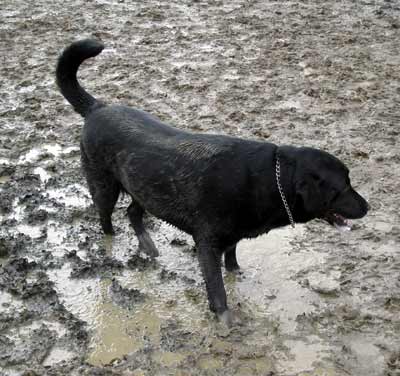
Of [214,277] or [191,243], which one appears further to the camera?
[191,243]

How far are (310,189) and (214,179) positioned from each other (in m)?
0.64

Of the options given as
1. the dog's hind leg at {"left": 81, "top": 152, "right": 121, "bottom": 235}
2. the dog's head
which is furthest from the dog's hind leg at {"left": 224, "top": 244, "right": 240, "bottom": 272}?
the dog's hind leg at {"left": 81, "top": 152, "right": 121, "bottom": 235}

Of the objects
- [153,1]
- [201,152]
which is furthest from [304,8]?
[201,152]

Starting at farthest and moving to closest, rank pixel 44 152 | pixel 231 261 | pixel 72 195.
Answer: pixel 44 152 < pixel 72 195 < pixel 231 261

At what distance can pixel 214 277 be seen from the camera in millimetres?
4309

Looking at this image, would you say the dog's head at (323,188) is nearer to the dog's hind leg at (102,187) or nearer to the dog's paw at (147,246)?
the dog's paw at (147,246)

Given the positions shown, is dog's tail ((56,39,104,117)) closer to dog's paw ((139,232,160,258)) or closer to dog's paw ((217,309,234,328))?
dog's paw ((139,232,160,258))

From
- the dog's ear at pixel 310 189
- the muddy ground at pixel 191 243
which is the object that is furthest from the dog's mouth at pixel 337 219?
the muddy ground at pixel 191 243

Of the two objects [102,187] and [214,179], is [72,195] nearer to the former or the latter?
[102,187]

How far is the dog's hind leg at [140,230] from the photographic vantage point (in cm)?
516

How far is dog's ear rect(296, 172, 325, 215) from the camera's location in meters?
3.97

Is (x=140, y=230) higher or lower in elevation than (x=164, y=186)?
lower

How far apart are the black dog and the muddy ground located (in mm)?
436

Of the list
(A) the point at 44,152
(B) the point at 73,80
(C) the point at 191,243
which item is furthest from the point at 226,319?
(A) the point at 44,152
